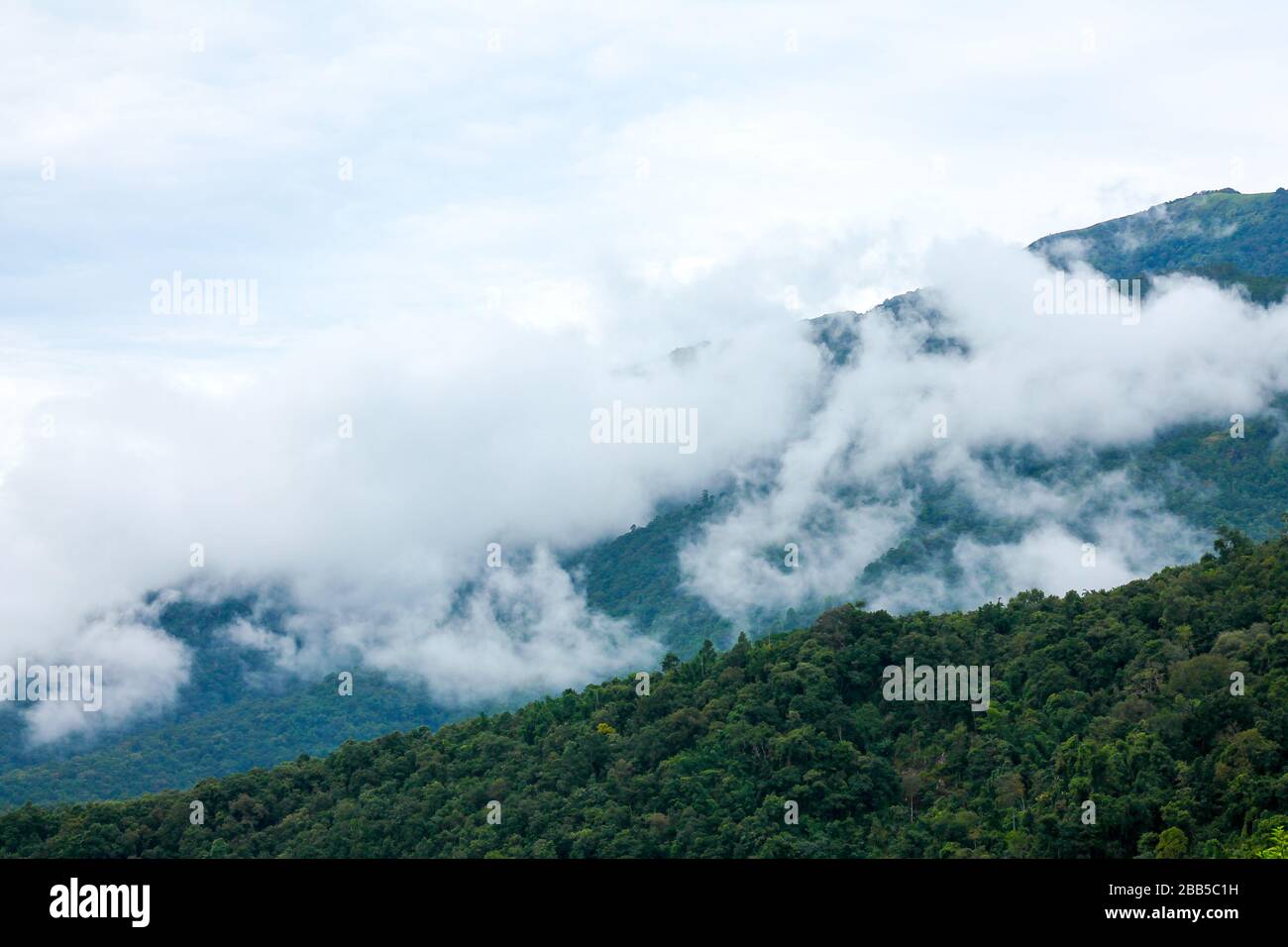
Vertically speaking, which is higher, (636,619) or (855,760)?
(636,619)

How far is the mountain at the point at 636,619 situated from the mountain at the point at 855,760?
80521 millimetres

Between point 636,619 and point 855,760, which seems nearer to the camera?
point 855,760

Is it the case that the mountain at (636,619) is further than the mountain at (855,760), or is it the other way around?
the mountain at (636,619)

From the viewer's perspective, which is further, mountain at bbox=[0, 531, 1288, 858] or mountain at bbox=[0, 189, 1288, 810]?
mountain at bbox=[0, 189, 1288, 810]

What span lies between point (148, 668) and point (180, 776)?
42.0 m

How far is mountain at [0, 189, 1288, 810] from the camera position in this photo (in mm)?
137250

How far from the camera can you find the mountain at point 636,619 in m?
137

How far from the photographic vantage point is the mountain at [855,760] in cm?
3959

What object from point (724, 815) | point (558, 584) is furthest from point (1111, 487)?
point (724, 815)

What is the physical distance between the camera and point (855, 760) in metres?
48.9

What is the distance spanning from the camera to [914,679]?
53750 millimetres

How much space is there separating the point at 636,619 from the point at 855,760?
403 feet

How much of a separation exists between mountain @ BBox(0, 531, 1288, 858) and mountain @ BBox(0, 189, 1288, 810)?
80.5 metres
